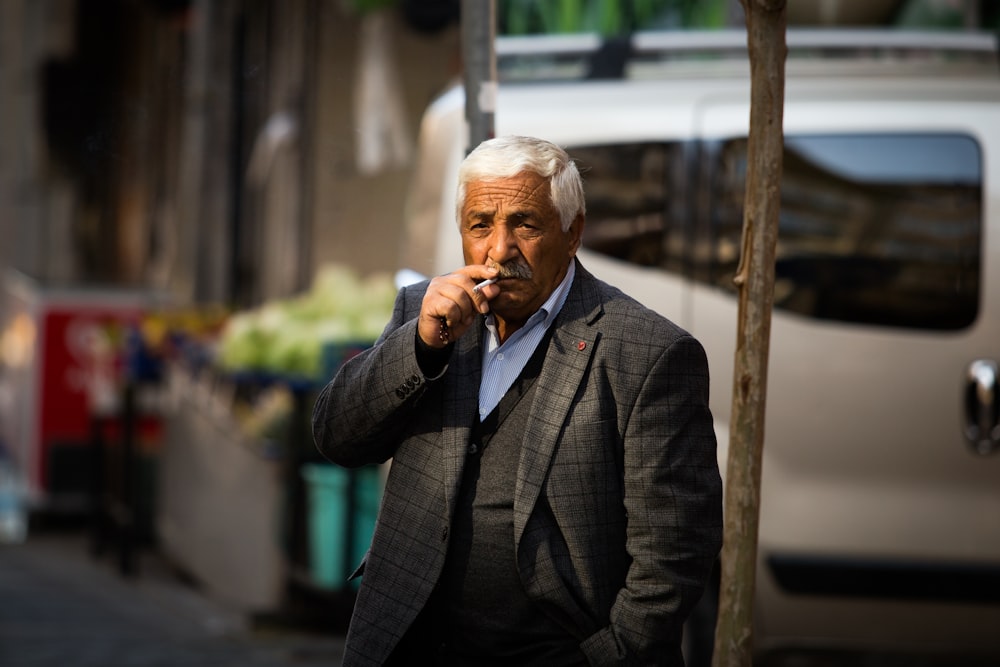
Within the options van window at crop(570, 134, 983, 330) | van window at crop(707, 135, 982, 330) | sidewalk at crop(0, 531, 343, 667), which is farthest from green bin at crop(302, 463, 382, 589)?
van window at crop(707, 135, 982, 330)

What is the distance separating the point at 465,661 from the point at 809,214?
348cm

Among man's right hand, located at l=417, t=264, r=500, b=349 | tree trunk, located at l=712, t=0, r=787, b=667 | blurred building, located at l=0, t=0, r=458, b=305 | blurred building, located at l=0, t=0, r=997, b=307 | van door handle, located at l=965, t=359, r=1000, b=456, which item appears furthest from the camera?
blurred building, located at l=0, t=0, r=458, b=305

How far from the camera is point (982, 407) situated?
19.7ft

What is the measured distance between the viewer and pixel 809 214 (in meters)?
6.13

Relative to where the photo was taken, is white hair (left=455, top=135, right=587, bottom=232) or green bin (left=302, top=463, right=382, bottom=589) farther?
green bin (left=302, top=463, right=382, bottom=589)

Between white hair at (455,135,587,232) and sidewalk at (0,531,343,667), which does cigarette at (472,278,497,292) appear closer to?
white hair at (455,135,587,232)

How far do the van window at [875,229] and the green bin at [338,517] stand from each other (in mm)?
2127

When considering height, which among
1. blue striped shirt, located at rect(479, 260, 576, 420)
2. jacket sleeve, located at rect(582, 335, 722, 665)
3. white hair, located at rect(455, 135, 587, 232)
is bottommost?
jacket sleeve, located at rect(582, 335, 722, 665)

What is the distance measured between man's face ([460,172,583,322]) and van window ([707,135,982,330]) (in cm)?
323

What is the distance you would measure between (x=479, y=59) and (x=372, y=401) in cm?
145

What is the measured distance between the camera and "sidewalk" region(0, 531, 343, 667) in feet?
24.8

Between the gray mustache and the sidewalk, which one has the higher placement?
the gray mustache

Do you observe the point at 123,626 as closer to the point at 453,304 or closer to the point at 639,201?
the point at 639,201

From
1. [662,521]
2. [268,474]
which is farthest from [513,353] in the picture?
[268,474]
